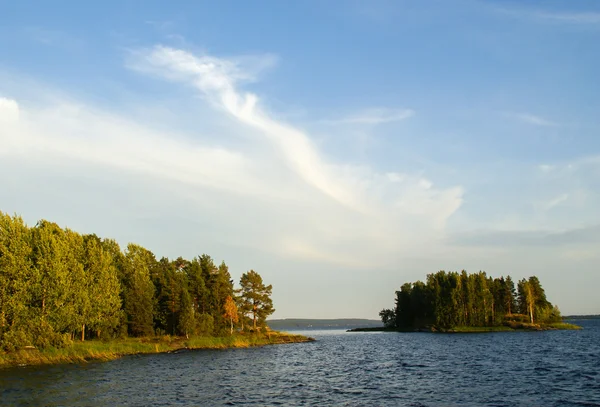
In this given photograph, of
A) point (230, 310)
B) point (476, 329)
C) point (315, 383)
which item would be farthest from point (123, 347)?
point (476, 329)

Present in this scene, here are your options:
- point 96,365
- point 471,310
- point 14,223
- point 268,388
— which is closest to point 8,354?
point 96,365

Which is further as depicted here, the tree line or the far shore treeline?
the tree line

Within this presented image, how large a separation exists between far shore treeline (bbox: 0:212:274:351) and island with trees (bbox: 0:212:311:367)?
143mm

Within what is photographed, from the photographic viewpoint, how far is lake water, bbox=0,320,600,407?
39750 millimetres

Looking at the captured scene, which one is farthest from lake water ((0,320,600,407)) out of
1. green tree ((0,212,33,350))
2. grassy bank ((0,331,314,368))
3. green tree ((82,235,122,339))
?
green tree ((82,235,122,339))

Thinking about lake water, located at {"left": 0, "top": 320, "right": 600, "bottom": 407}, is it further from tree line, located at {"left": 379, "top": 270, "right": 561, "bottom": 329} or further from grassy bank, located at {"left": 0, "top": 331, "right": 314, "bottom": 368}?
tree line, located at {"left": 379, "top": 270, "right": 561, "bottom": 329}

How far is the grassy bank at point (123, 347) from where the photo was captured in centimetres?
6600

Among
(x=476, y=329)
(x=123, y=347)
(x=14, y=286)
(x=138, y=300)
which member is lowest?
(x=123, y=347)

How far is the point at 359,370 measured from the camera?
6281 cm

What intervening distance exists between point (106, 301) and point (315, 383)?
4985cm

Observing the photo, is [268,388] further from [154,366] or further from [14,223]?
[14,223]

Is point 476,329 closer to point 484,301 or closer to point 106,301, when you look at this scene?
point 484,301

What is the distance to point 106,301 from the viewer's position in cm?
8525

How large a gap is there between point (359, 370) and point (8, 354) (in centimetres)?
4690
